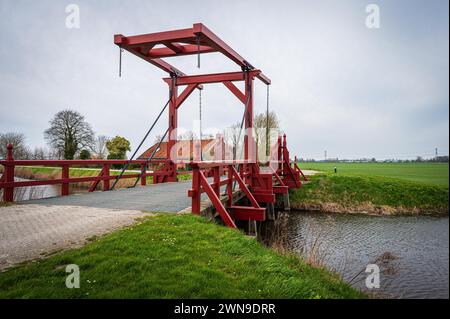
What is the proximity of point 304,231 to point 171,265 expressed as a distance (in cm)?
695

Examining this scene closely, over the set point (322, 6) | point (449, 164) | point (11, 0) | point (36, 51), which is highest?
point (36, 51)

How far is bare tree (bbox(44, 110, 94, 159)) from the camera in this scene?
86.6ft

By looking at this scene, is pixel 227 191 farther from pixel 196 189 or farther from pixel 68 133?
pixel 68 133

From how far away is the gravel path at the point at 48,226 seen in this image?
312 cm

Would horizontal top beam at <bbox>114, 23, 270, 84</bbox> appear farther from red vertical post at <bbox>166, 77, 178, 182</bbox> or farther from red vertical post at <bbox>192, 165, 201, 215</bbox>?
red vertical post at <bbox>192, 165, 201, 215</bbox>

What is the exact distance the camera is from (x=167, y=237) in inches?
143

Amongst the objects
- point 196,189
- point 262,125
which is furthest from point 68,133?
point 196,189

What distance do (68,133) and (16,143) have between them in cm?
597

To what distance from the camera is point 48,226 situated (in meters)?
4.02

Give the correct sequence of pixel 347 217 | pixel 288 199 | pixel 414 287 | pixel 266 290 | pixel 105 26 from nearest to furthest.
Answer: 1. pixel 266 290
2. pixel 414 287
3. pixel 105 26
4. pixel 347 217
5. pixel 288 199

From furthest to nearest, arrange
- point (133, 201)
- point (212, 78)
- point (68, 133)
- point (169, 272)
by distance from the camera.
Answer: point (68, 133)
point (212, 78)
point (133, 201)
point (169, 272)

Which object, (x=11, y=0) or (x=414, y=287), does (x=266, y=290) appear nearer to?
(x=414, y=287)

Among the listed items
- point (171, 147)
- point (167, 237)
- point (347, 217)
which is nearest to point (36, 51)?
point (171, 147)

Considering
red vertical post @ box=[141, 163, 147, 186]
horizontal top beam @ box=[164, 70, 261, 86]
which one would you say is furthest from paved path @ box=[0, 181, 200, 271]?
horizontal top beam @ box=[164, 70, 261, 86]
